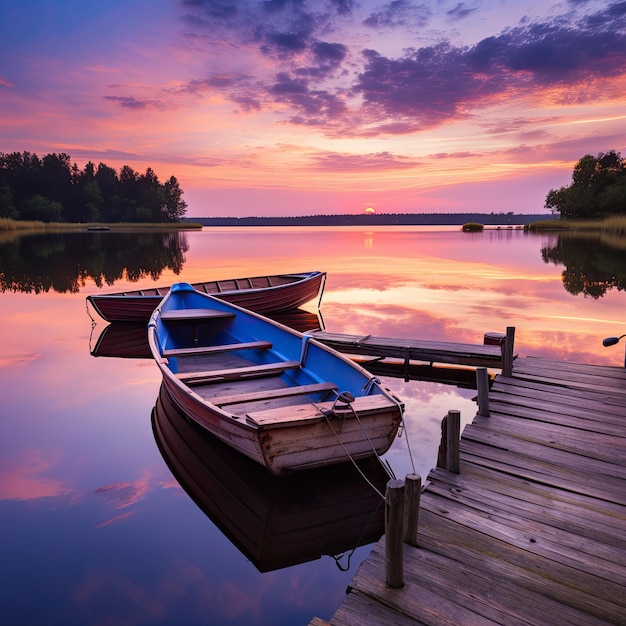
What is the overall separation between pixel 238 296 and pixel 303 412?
37.3 ft

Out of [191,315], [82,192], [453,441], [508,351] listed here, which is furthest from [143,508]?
[82,192]

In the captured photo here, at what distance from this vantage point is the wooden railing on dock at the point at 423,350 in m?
10.4

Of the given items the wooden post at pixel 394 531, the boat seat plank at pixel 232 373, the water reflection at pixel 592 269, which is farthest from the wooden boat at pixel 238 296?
the water reflection at pixel 592 269

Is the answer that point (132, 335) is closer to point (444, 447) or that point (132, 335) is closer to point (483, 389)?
point (483, 389)

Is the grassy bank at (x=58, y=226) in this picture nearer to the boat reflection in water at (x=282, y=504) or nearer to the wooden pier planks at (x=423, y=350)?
the wooden pier planks at (x=423, y=350)

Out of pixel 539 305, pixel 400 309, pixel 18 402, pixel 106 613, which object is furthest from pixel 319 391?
pixel 539 305

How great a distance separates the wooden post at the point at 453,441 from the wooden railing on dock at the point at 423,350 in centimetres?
505

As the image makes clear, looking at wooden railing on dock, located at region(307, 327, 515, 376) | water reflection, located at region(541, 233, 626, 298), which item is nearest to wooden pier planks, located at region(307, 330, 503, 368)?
wooden railing on dock, located at region(307, 327, 515, 376)

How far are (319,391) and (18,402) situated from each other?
7.12 metres

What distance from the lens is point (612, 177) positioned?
8038 centimetres

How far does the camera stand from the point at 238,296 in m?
16.0

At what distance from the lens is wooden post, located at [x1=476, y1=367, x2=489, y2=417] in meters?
6.82

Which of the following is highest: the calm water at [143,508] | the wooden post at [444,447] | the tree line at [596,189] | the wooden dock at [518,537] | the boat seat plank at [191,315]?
the tree line at [596,189]

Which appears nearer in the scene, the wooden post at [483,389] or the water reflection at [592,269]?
the wooden post at [483,389]
